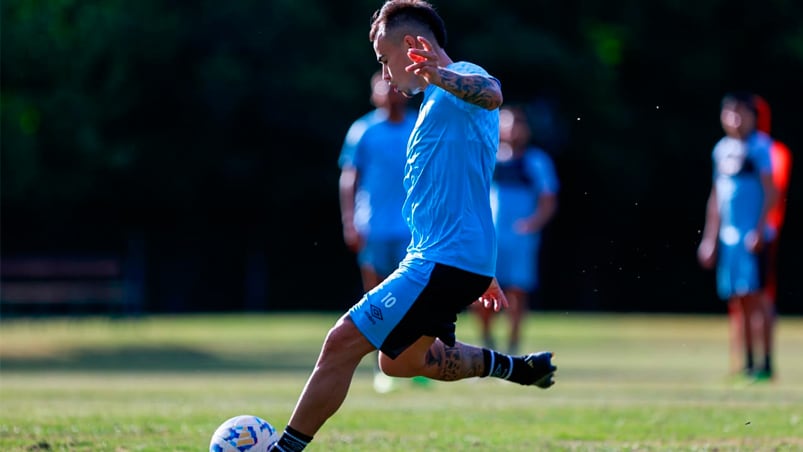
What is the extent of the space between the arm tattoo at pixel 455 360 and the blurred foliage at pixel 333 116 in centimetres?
2065

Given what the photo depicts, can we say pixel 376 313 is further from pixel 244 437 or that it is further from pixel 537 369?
pixel 537 369

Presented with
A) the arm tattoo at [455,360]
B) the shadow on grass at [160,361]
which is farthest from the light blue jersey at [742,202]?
the arm tattoo at [455,360]

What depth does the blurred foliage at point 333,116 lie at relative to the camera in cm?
3116

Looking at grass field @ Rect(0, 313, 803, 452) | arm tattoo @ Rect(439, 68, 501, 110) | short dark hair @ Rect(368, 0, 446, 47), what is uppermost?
short dark hair @ Rect(368, 0, 446, 47)

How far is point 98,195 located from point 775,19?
671 inches

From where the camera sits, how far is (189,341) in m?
22.0

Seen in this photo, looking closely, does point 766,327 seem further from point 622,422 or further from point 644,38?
point 644,38

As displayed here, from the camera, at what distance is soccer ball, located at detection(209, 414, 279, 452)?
257 inches

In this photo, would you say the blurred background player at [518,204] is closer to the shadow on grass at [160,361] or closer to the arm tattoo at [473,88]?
the shadow on grass at [160,361]

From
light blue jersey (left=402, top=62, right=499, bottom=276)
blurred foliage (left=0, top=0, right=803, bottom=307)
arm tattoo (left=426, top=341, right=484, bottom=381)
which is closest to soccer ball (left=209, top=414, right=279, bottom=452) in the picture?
arm tattoo (left=426, top=341, right=484, bottom=381)

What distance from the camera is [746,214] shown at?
13.8m

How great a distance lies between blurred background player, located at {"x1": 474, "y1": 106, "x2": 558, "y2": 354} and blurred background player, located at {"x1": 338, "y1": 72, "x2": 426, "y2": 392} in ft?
7.28

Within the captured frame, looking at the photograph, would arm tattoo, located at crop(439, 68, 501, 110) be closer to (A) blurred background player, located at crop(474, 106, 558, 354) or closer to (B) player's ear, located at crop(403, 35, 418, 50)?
(B) player's ear, located at crop(403, 35, 418, 50)

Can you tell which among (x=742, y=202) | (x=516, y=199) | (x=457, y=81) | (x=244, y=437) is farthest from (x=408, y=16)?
(x=516, y=199)
